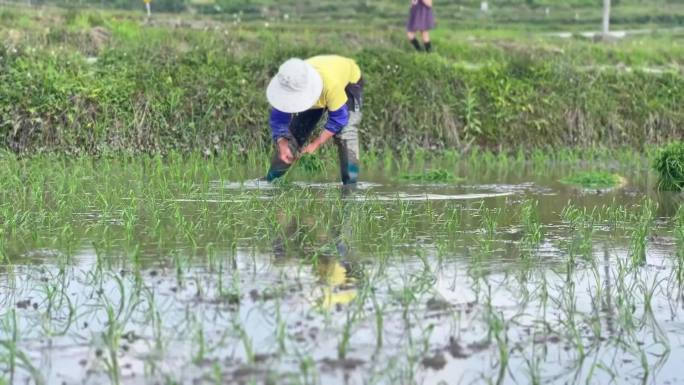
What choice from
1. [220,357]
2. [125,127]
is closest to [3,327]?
[220,357]

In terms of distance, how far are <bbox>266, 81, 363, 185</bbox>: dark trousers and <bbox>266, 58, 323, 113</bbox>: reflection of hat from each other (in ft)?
2.21

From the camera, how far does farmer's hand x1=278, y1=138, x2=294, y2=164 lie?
934 centimetres

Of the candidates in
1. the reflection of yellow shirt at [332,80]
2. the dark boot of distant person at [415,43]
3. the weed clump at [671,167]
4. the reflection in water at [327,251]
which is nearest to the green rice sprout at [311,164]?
the reflection of yellow shirt at [332,80]

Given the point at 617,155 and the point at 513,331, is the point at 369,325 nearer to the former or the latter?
the point at 513,331

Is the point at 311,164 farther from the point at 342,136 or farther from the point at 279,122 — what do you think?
the point at 279,122

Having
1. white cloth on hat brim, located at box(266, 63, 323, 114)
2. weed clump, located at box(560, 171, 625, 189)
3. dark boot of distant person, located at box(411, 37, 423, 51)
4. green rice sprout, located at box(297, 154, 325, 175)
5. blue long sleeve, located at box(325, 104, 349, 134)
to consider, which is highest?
white cloth on hat brim, located at box(266, 63, 323, 114)

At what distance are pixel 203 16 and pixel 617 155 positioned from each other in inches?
311

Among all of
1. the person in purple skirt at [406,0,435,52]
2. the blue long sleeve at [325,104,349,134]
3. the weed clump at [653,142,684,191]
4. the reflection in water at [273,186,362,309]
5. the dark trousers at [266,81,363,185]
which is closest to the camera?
the reflection in water at [273,186,362,309]

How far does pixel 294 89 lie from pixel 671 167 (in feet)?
10.5

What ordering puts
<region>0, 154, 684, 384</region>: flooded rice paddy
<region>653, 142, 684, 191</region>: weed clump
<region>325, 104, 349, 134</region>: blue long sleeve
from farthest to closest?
<region>653, 142, 684, 191</region>: weed clump < <region>325, 104, 349, 134</region>: blue long sleeve < <region>0, 154, 684, 384</region>: flooded rice paddy

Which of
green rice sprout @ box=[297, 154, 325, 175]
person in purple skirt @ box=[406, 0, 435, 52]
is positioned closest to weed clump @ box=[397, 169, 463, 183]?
green rice sprout @ box=[297, 154, 325, 175]

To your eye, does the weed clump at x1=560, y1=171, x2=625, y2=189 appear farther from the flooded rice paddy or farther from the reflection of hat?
the reflection of hat

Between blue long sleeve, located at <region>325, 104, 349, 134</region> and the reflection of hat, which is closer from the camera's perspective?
the reflection of hat

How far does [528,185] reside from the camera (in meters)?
10.5
